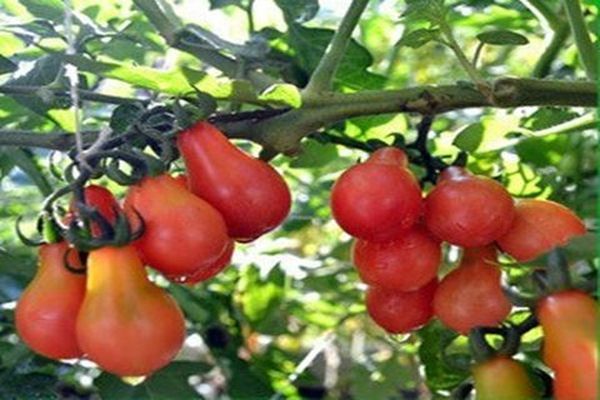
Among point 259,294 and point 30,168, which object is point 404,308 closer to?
point 30,168

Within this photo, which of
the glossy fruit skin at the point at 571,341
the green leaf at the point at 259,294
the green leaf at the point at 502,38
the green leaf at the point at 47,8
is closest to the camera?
the glossy fruit skin at the point at 571,341

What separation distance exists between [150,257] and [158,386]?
384 millimetres

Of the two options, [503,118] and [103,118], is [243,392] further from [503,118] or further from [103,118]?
[503,118]

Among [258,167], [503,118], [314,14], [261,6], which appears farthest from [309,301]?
[258,167]

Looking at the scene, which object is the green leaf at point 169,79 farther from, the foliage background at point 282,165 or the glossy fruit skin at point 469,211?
the glossy fruit skin at point 469,211

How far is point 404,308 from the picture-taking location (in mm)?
894

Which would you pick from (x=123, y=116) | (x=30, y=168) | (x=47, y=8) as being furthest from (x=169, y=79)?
(x=30, y=168)

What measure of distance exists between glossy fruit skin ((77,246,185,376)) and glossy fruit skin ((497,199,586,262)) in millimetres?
230

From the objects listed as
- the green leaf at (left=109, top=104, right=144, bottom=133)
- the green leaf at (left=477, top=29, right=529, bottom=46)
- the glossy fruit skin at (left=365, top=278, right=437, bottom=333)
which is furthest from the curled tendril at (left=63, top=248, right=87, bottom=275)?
the green leaf at (left=477, top=29, right=529, bottom=46)

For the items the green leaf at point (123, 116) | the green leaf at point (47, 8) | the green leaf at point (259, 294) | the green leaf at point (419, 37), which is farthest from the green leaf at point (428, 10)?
the green leaf at point (259, 294)

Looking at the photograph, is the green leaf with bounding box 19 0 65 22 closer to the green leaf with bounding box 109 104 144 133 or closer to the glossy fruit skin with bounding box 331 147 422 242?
the green leaf with bounding box 109 104 144 133

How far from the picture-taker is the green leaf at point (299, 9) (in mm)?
1172

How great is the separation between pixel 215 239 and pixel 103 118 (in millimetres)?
514

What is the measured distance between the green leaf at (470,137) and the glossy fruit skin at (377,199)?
17 cm
